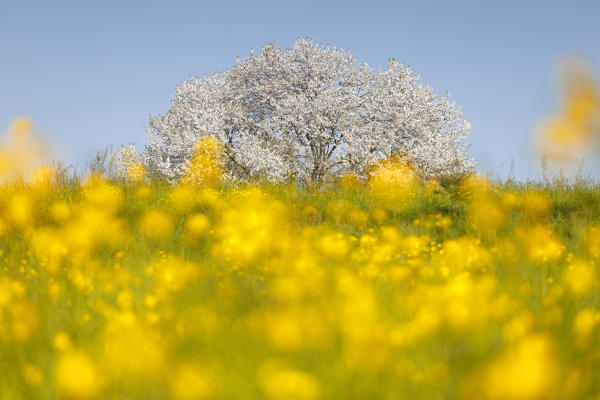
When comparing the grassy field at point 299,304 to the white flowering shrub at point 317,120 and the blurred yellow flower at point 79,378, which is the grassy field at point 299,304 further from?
the white flowering shrub at point 317,120

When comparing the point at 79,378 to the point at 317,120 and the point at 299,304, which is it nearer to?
the point at 299,304

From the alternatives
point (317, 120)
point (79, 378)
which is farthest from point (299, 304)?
point (317, 120)

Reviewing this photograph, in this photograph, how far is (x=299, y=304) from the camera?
4.26m

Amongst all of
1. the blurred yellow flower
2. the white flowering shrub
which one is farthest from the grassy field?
the white flowering shrub

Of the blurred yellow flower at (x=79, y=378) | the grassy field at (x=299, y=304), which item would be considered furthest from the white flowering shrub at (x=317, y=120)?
the blurred yellow flower at (x=79, y=378)

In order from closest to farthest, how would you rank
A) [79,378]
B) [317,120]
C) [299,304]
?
[79,378] → [299,304] → [317,120]

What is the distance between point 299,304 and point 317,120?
2616 cm

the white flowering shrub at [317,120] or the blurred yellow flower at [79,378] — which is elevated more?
the white flowering shrub at [317,120]

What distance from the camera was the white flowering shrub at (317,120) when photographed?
3022 centimetres

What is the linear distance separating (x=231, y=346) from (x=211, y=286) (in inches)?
68.5

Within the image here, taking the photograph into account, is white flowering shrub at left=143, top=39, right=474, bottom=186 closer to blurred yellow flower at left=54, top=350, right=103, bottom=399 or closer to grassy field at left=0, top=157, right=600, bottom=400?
grassy field at left=0, top=157, right=600, bottom=400

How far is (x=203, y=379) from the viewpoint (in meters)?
2.81

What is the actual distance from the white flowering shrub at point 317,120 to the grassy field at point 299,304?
20390 mm

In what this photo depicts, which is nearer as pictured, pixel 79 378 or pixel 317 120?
pixel 79 378
